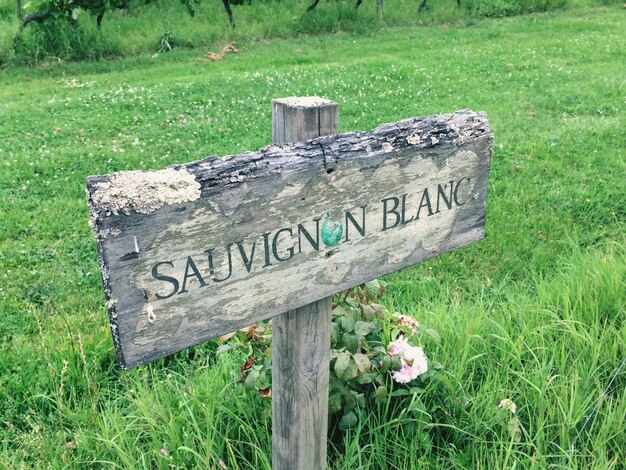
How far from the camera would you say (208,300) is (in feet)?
4.62

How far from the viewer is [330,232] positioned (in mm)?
1569

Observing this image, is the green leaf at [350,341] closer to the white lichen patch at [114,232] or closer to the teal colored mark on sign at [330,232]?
the teal colored mark on sign at [330,232]

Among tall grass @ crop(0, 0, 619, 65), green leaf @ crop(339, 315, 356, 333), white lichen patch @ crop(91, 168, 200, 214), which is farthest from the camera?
tall grass @ crop(0, 0, 619, 65)

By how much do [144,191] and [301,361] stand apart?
0.69 meters

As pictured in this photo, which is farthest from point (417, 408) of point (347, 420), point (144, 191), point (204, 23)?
point (204, 23)

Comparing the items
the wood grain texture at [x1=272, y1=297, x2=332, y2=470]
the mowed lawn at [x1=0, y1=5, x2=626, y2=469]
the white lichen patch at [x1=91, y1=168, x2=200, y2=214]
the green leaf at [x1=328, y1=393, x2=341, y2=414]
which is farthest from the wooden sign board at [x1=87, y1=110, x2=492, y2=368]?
the mowed lawn at [x1=0, y1=5, x2=626, y2=469]

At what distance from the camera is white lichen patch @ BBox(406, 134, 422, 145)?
1.65 metres

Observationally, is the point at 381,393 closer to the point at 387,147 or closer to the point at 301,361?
the point at 301,361

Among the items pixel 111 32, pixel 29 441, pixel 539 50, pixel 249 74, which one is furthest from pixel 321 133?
pixel 111 32

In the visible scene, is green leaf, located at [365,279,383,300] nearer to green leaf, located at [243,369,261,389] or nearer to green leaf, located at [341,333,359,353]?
green leaf, located at [341,333,359,353]

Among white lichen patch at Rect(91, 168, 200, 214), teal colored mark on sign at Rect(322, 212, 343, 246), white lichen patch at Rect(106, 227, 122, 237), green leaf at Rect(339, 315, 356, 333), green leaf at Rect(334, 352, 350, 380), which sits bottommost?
green leaf at Rect(334, 352, 350, 380)

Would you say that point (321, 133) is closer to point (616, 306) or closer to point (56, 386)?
point (56, 386)

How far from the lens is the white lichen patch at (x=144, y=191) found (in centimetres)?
Result: 120

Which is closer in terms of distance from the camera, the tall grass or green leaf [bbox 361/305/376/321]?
green leaf [bbox 361/305/376/321]
